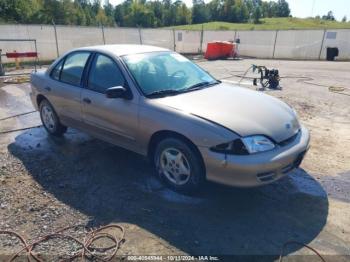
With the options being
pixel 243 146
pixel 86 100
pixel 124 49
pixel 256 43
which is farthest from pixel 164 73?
pixel 256 43

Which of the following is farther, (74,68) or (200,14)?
(200,14)

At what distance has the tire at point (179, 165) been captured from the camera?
371cm

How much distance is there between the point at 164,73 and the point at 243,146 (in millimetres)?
1674

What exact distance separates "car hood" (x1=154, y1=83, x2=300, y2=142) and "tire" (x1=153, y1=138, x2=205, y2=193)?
1.37ft

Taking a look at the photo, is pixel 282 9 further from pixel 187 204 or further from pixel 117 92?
pixel 187 204

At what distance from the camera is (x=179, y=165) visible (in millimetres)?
3895

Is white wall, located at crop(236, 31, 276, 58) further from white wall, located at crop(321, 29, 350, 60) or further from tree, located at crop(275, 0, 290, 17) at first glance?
tree, located at crop(275, 0, 290, 17)

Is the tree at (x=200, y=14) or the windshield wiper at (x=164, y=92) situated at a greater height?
the tree at (x=200, y=14)

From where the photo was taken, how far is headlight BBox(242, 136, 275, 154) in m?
3.45

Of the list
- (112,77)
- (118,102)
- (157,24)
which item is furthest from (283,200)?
(157,24)

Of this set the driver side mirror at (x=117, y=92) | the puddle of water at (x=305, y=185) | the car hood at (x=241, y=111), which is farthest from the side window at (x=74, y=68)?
the puddle of water at (x=305, y=185)

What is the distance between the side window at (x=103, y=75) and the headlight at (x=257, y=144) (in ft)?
5.99

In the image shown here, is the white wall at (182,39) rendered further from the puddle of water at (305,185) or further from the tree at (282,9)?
the tree at (282,9)

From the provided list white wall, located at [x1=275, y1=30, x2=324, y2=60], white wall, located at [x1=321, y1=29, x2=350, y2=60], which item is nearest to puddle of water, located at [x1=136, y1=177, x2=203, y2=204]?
white wall, located at [x1=321, y1=29, x2=350, y2=60]
